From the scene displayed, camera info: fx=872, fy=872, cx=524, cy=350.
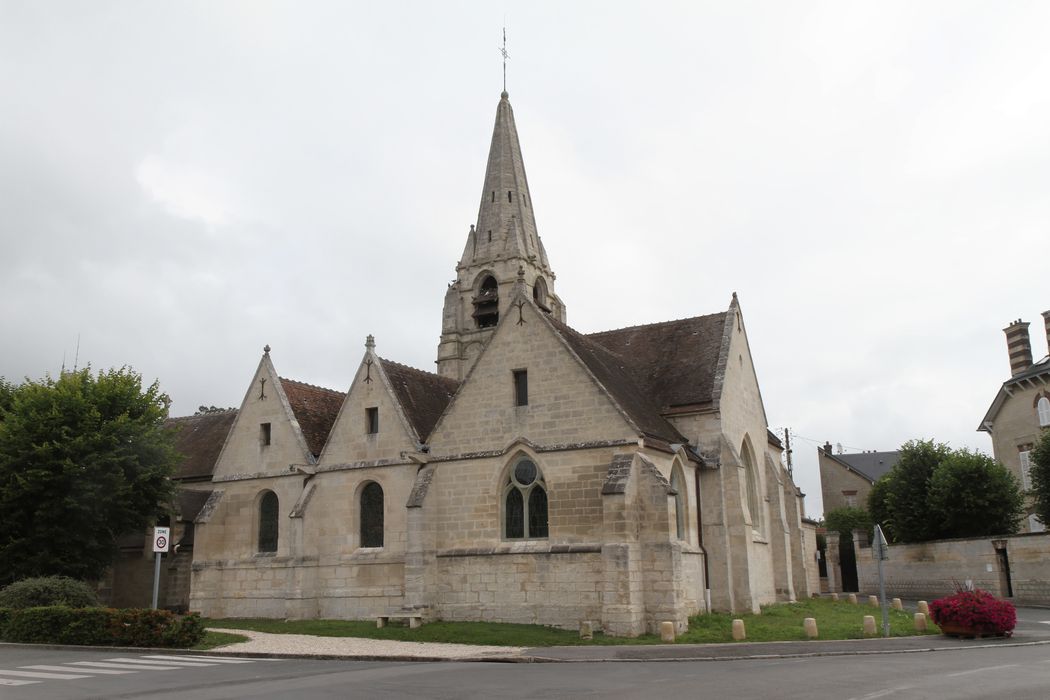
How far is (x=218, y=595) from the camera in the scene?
98.0 feet

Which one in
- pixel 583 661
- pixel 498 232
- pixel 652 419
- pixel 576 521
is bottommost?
pixel 583 661

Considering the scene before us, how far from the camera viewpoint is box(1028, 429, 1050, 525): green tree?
3538 cm

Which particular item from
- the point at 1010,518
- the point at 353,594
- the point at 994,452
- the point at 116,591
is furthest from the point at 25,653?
the point at 994,452

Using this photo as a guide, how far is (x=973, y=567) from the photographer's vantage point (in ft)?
116

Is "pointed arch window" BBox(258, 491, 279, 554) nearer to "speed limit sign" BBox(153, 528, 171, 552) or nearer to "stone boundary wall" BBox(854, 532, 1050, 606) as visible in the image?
"speed limit sign" BBox(153, 528, 171, 552)

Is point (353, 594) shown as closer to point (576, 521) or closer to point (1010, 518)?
point (576, 521)

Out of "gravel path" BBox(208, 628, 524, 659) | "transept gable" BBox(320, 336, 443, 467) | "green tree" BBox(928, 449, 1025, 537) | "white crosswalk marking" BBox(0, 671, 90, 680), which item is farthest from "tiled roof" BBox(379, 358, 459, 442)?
"green tree" BBox(928, 449, 1025, 537)

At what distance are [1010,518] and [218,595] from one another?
32739 mm

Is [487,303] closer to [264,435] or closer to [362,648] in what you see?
[264,435]

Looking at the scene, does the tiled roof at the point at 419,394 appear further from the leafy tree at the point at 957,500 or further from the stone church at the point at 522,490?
the leafy tree at the point at 957,500

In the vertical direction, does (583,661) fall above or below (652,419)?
below

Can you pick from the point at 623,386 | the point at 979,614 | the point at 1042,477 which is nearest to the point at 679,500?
the point at 623,386

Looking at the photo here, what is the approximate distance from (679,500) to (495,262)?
89.1 feet

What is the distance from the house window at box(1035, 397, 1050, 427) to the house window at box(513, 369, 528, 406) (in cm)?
3153
